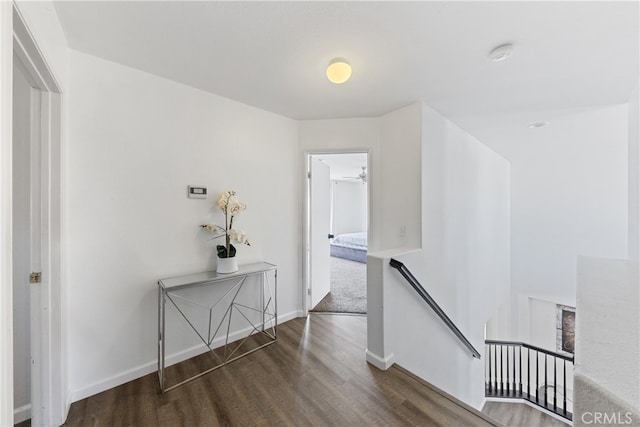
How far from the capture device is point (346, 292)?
4.03 metres

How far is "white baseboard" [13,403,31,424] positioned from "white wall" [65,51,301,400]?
8.2 inches

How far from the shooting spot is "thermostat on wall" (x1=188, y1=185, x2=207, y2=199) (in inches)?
84.4

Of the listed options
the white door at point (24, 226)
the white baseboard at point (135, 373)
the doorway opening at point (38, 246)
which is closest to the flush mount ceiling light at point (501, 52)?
the doorway opening at point (38, 246)

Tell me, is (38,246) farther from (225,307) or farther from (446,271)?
(446,271)

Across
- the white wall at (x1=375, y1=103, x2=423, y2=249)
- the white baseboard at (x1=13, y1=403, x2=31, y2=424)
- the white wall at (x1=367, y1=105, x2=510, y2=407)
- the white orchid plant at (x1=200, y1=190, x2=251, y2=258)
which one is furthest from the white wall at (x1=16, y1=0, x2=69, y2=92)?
the white wall at (x1=375, y1=103, x2=423, y2=249)

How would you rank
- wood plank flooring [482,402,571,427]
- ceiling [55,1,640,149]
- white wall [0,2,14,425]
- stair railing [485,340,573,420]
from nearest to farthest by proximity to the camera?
white wall [0,2,14,425] < ceiling [55,1,640,149] < wood plank flooring [482,402,571,427] < stair railing [485,340,573,420]

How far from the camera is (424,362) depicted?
8.42 ft

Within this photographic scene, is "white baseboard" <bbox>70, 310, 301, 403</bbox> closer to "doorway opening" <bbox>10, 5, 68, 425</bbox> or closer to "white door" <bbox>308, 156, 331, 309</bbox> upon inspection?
"doorway opening" <bbox>10, 5, 68, 425</bbox>

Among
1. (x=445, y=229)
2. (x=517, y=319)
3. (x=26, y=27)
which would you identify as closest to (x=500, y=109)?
(x=445, y=229)

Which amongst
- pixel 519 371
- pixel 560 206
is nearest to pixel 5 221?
pixel 560 206

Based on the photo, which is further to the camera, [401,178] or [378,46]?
[401,178]

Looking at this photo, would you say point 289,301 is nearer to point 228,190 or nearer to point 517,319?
point 228,190

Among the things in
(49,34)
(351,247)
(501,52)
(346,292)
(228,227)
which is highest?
(501,52)

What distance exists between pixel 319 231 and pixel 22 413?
2.87m
